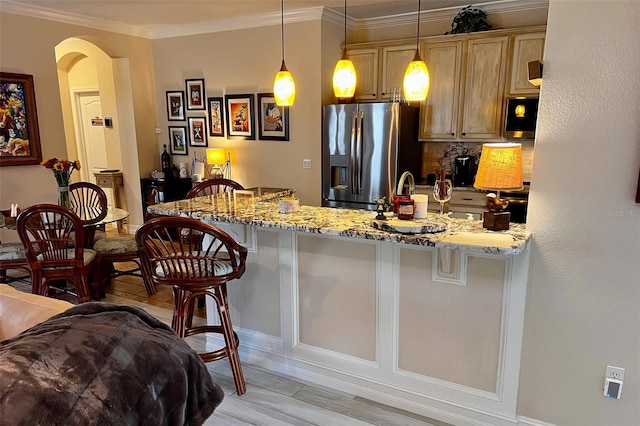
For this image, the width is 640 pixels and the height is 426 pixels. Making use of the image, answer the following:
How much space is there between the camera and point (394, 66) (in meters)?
4.57

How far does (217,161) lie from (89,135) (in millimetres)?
3003

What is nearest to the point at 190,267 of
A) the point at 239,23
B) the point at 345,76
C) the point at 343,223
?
the point at 343,223

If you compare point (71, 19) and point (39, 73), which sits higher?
point (71, 19)

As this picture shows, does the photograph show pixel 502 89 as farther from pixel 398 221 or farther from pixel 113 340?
pixel 113 340

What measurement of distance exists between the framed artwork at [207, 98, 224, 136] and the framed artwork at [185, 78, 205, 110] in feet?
0.47

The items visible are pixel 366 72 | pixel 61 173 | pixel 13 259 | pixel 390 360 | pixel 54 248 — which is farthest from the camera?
pixel 366 72

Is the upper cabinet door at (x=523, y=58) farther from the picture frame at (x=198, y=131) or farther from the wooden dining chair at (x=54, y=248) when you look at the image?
the wooden dining chair at (x=54, y=248)

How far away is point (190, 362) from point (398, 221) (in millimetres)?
1247

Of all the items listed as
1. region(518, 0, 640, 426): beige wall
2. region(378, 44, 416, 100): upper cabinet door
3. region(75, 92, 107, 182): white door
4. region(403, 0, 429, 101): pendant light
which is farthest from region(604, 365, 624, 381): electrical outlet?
region(75, 92, 107, 182): white door

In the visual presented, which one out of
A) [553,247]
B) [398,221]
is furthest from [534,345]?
[398,221]

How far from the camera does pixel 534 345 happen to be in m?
1.98

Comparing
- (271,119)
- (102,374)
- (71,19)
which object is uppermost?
(71,19)

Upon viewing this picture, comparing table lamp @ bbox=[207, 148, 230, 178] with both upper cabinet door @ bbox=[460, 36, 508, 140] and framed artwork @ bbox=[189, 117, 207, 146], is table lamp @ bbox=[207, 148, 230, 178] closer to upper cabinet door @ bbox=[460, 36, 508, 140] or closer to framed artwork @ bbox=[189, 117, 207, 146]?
framed artwork @ bbox=[189, 117, 207, 146]

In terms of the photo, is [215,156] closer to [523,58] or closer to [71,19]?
[71,19]
